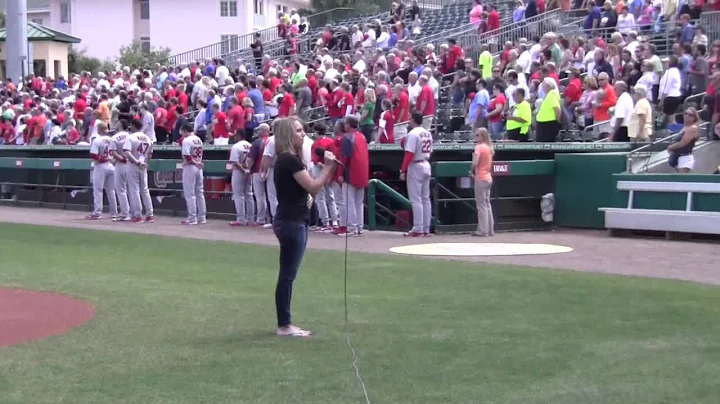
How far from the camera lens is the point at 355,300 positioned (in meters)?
11.1

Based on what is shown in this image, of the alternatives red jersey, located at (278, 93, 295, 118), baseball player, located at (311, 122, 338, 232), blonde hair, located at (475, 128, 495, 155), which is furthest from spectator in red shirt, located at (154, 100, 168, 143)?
blonde hair, located at (475, 128, 495, 155)

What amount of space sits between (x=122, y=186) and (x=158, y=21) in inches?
2101

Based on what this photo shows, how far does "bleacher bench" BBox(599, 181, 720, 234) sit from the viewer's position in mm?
16016

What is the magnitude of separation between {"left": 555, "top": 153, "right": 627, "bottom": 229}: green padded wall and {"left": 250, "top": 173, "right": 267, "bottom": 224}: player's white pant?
5.78 m

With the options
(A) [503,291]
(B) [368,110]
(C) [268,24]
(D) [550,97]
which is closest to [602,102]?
(D) [550,97]

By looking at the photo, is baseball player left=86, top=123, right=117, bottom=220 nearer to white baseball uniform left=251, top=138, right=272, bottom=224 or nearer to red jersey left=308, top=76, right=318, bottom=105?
white baseball uniform left=251, top=138, right=272, bottom=224

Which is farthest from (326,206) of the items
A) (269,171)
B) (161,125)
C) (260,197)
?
(161,125)

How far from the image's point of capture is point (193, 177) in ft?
69.6

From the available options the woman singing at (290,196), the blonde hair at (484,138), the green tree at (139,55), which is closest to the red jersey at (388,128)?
the blonde hair at (484,138)

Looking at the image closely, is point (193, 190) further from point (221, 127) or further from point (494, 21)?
point (494, 21)

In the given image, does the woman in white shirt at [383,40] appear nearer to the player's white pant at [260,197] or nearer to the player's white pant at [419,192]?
the player's white pant at [260,197]

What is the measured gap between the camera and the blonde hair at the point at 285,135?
8.85 metres

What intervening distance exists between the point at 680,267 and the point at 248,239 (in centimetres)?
784

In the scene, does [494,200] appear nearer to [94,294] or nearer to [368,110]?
[368,110]
